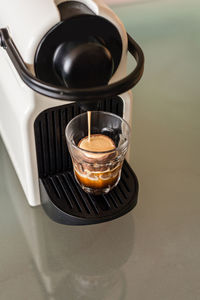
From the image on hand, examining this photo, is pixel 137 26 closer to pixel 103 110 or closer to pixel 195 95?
pixel 195 95

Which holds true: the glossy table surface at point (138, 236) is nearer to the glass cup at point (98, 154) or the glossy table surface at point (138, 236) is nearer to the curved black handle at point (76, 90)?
the glass cup at point (98, 154)

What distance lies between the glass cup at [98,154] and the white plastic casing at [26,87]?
0.03m

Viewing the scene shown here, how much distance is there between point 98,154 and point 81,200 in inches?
3.0

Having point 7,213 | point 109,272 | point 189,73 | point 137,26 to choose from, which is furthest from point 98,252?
point 137,26

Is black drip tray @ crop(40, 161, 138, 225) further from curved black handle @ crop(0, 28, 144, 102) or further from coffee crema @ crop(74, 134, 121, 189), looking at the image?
curved black handle @ crop(0, 28, 144, 102)

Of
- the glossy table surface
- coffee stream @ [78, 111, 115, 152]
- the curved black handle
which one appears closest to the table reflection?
the glossy table surface

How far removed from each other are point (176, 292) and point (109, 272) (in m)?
0.08

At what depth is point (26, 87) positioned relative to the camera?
1.88 ft

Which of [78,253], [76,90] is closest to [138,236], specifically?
[78,253]

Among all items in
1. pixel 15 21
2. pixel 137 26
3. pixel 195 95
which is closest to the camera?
pixel 15 21

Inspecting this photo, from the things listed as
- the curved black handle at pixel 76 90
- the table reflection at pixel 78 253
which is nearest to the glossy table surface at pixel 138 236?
the table reflection at pixel 78 253

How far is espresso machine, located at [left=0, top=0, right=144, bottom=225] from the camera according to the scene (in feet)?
1.72

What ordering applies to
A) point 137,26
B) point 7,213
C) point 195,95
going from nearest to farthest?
point 7,213 < point 195,95 < point 137,26

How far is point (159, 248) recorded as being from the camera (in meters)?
0.63
